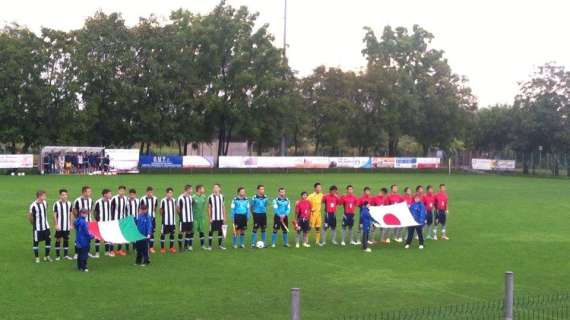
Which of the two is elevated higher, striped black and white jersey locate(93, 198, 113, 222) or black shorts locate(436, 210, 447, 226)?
striped black and white jersey locate(93, 198, 113, 222)

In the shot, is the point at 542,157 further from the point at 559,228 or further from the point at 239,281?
the point at 239,281

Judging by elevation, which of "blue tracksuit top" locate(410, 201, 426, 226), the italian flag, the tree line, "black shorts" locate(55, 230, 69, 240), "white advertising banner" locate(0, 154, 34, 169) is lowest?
"black shorts" locate(55, 230, 69, 240)

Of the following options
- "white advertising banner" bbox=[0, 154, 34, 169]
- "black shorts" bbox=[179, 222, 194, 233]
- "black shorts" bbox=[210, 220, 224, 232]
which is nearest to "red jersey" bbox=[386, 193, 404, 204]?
"black shorts" bbox=[210, 220, 224, 232]

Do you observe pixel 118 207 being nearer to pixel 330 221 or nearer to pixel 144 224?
pixel 144 224

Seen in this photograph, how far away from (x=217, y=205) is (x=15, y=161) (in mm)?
35234

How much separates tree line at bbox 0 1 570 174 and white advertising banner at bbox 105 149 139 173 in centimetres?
582

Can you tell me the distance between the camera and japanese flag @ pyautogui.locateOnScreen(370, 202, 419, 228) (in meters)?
18.8

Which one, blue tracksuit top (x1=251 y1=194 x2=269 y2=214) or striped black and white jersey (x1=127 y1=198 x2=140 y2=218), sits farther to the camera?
blue tracksuit top (x1=251 y1=194 x2=269 y2=214)

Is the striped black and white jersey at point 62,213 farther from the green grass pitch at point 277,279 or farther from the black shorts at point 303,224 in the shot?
the black shorts at point 303,224

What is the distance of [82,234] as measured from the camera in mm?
14523

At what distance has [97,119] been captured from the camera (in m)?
56.0

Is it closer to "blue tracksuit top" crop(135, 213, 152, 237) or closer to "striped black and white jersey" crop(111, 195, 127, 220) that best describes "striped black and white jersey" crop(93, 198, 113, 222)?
"striped black and white jersey" crop(111, 195, 127, 220)

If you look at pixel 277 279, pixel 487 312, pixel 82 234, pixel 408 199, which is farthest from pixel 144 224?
pixel 487 312

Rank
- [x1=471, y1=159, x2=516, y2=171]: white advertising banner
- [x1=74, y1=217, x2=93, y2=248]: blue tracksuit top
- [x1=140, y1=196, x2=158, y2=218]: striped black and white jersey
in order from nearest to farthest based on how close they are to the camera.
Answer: [x1=74, y1=217, x2=93, y2=248]: blue tracksuit top → [x1=140, y1=196, x2=158, y2=218]: striped black and white jersey → [x1=471, y1=159, x2=516, y2=171]: white advertising banner
